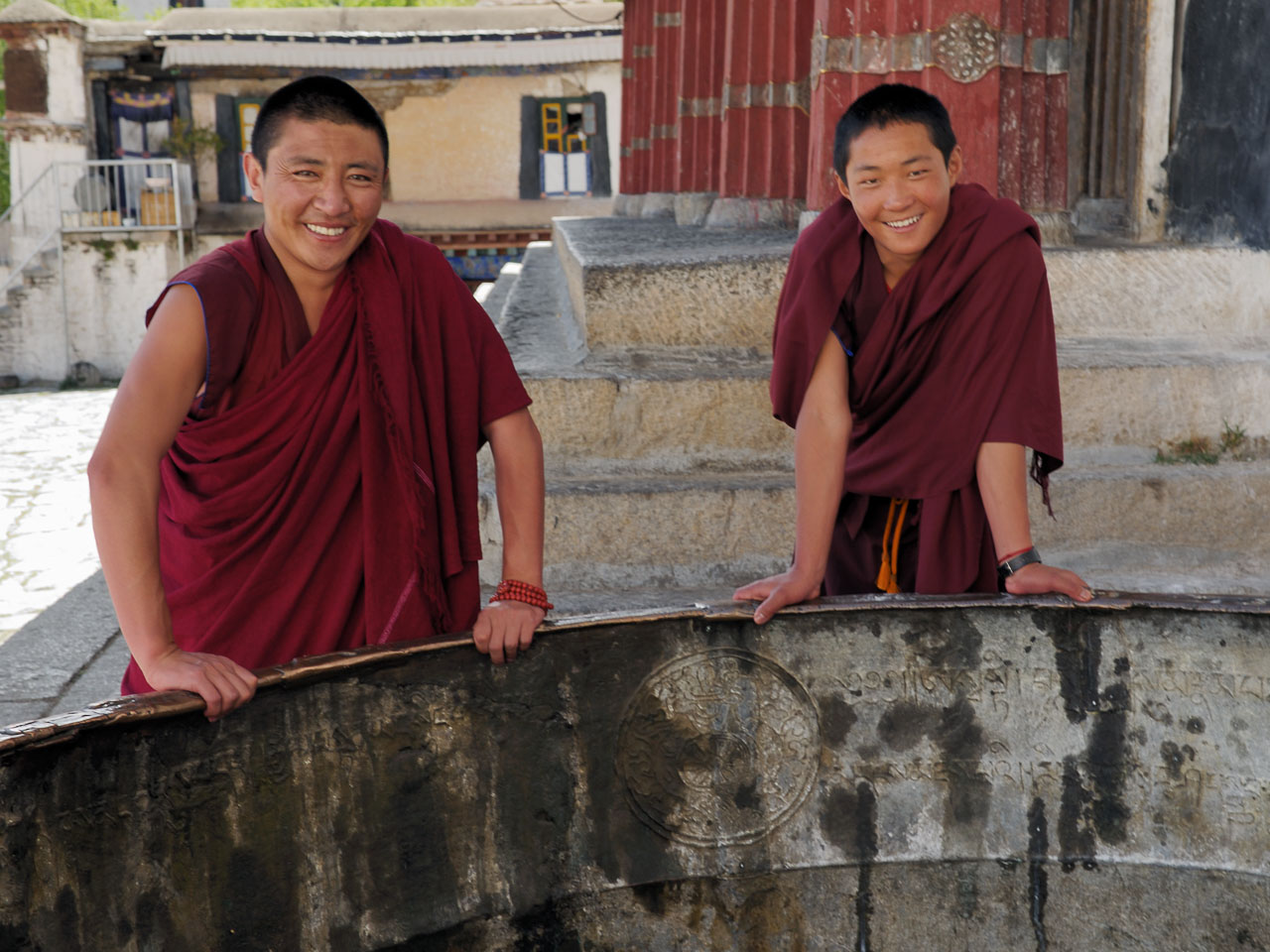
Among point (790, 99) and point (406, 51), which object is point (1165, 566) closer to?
point (790, 99)

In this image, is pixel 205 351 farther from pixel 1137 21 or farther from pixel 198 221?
pixel 198 221

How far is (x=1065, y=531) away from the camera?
3.52 metres

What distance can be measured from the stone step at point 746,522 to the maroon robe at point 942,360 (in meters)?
1.10

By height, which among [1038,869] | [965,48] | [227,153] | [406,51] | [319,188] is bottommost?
[1038,869]

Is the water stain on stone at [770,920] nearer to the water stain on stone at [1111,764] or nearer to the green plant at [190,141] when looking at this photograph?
the water stain on stone at [1111,764]

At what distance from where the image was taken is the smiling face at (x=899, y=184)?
7.08 feet

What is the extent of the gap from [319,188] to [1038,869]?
5.27ft

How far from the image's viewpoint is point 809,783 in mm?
2045

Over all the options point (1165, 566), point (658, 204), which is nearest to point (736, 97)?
point (1165, 566)

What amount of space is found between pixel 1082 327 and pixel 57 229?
50.7ft

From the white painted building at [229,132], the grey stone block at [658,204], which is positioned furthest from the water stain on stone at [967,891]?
the white painted building at [229,132]

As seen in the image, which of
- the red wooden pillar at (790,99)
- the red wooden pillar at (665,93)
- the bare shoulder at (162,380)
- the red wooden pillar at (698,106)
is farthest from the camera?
the red wooden pillar at (665,93)

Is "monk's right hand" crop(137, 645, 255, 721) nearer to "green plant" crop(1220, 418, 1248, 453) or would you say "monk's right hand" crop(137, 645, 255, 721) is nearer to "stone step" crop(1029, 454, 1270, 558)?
"stone step" crop(1029, 454, 1270, 558)

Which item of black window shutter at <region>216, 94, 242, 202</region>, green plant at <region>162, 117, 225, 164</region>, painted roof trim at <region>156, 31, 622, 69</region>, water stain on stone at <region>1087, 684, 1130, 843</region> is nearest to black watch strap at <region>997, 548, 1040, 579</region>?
water stain on stone at <region>1087, 684, 1130, 843</region>
